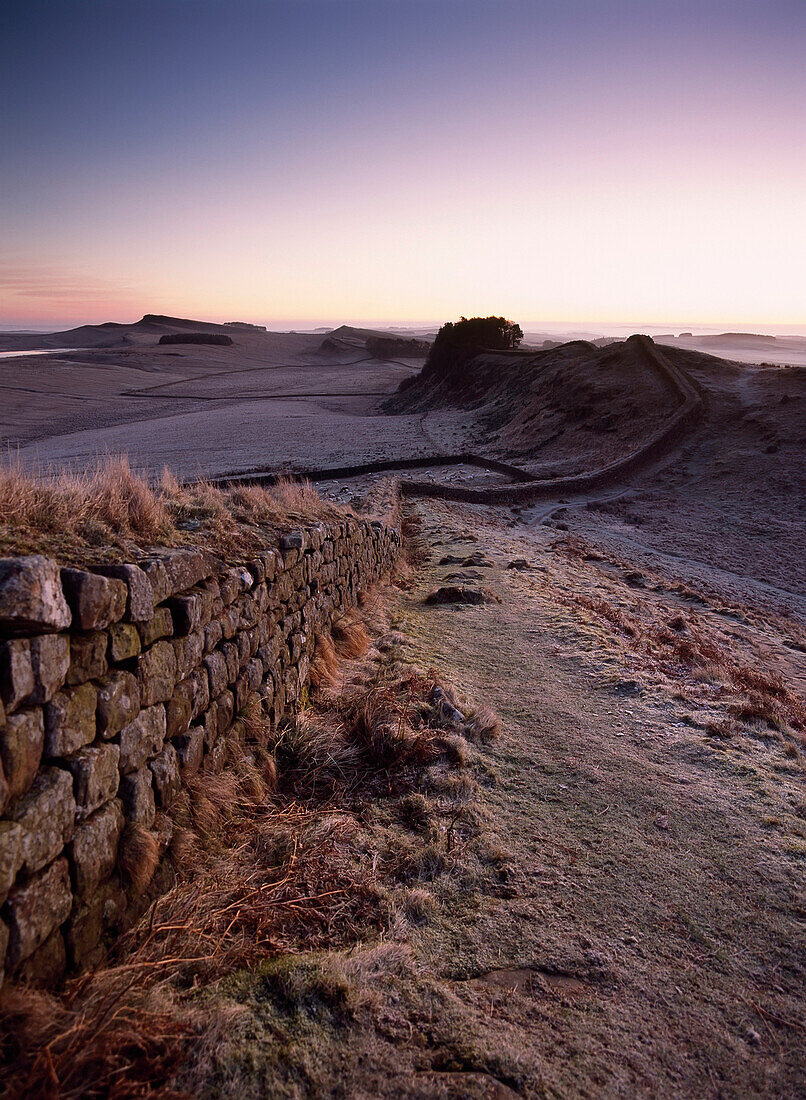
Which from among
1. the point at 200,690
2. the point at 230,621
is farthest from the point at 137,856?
the point at 230,621

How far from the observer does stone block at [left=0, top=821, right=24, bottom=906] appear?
238 centimetres

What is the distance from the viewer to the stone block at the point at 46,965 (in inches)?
99.1

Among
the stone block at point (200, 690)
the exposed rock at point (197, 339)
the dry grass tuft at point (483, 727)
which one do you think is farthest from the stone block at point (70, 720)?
the exposed rock at point (197, 339)

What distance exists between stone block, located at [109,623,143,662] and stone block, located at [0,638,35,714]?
53cm

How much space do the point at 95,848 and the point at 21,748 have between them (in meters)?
0.68

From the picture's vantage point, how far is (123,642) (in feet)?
10.6

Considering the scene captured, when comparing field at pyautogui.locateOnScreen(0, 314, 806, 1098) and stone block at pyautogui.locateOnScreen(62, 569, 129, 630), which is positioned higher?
stone block at pyautogui.locateOnScreen(62, 569, 129, 630)

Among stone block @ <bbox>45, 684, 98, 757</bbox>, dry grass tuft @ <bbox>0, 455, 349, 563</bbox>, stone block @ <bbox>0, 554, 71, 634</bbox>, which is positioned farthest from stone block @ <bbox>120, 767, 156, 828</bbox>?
dry grass tuft @ <bbox>0, 455, 349, 563</bbox>

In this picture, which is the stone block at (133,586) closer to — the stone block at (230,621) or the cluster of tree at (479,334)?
the stone block at (230,621)

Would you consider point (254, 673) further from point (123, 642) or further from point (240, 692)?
point (123, 642)

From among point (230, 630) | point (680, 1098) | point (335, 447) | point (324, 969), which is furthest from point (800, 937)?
point (335, 447)

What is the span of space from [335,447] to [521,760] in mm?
29603

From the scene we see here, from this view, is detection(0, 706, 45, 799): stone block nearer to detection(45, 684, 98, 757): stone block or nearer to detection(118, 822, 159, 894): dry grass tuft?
detection(45, 684, 98, 757): stone block

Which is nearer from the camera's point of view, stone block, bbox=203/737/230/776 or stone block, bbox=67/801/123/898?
stone block, bbox=67/801/123/898
